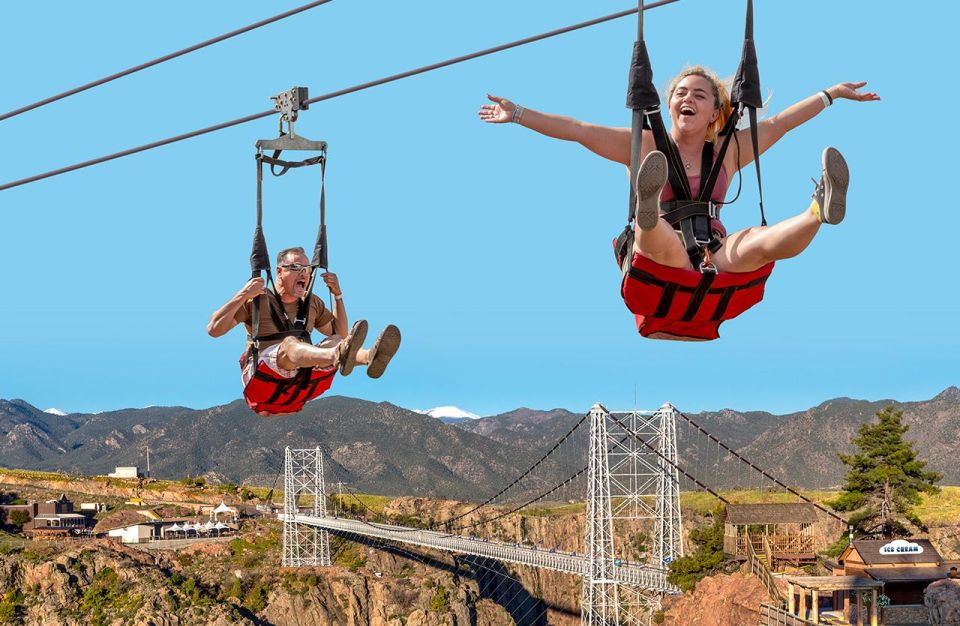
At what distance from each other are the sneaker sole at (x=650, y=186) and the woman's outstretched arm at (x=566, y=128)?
1.10m

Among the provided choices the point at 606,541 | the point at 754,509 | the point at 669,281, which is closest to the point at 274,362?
the point at 669,281

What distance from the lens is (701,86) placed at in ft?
28.6

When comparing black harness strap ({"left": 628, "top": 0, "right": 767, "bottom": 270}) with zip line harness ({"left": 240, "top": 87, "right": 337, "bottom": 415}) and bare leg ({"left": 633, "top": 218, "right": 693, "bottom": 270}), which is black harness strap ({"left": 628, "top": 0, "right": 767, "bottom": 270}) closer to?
bare leg ({"left": 633, "top": 218, "right": 693, "bottom": 270})

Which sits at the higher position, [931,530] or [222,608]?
[931,530]

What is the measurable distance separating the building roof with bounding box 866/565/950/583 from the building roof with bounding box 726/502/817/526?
17161 mm

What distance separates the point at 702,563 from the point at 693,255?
186 feet

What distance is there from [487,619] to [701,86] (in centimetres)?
9147

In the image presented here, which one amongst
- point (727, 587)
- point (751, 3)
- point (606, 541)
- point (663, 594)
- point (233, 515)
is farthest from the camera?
point (233, 515)

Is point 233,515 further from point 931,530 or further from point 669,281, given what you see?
point 669,281

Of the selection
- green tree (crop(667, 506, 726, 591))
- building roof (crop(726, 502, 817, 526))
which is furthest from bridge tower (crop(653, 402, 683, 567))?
building roof (crop(726, 502, 817, 526))

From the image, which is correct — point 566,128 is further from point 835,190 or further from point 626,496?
point 626,496

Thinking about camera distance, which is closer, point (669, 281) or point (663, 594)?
point (669, 281)

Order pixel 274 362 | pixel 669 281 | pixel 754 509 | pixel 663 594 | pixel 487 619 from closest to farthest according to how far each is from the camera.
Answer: pixel 669 281
pixel 274 362
pixel 754 509
pixel 663 594
pixel 487 619

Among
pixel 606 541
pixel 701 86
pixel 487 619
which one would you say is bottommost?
pixel 487 619
